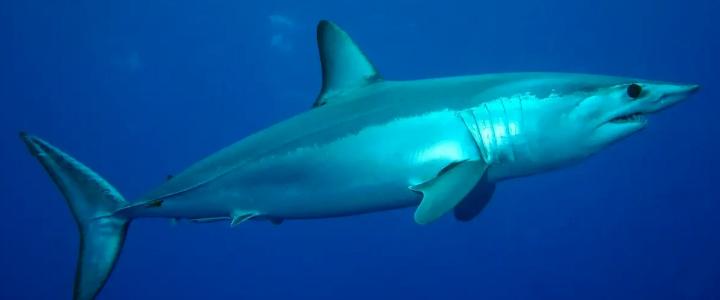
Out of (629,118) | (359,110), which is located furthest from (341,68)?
(629,118)

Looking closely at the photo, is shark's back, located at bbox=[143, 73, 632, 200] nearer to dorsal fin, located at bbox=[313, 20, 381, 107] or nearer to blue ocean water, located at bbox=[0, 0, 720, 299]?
dorsal fin, located at bbox=[313, 20, 381, 107]

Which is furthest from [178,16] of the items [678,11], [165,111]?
[678,11]

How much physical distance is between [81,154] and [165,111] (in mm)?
4240

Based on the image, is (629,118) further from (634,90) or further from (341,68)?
(341,68)

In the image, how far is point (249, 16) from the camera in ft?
75.1

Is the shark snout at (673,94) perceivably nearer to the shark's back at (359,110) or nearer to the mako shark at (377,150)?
the mako shark at (377,150)

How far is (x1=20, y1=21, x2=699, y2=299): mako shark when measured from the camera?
2.89 m

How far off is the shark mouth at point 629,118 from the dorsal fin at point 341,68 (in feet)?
6.11

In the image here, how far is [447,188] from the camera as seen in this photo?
A: 2848 mm

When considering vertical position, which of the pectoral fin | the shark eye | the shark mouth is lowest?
the pectoral fin

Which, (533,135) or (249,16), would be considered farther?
(249,16)

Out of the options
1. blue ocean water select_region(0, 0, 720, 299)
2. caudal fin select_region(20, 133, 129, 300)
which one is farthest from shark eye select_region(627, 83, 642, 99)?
blue ocean water select_region(0, 0, 720, 299)

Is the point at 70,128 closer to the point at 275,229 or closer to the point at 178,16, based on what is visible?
the point at 178,16

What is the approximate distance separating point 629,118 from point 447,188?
1215mm
